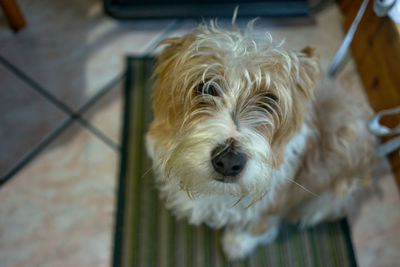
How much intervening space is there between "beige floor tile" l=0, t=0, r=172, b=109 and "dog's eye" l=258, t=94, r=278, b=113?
1314 millimetres

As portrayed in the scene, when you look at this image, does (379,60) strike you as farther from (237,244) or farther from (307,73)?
(237,244)

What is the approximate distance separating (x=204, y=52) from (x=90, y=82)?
127 cm

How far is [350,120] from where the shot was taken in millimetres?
1468

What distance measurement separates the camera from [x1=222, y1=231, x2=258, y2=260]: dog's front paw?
5.67ft

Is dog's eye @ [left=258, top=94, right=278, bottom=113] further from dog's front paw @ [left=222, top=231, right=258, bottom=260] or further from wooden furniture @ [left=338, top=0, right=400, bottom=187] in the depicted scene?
wooden furniture @ [left=338, top=0, right=400, bottom=187]

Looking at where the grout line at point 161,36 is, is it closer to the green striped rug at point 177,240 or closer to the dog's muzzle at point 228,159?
the green striped rug at point 177,240

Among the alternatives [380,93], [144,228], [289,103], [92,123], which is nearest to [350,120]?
[289,103]

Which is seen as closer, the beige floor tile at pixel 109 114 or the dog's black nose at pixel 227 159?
the dog's black nose at pixel 227 159

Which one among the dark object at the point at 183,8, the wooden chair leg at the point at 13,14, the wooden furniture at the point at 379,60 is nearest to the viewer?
the wooden furniture at the point at 379,60

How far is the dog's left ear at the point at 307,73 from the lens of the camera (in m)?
1.20

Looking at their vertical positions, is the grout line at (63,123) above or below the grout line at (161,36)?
below

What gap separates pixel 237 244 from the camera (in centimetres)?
174

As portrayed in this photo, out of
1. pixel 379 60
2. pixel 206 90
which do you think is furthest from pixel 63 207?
pixel 379 60

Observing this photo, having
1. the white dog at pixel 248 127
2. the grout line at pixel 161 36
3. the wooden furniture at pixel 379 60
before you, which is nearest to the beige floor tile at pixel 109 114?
the grout line at pixel 161 36
